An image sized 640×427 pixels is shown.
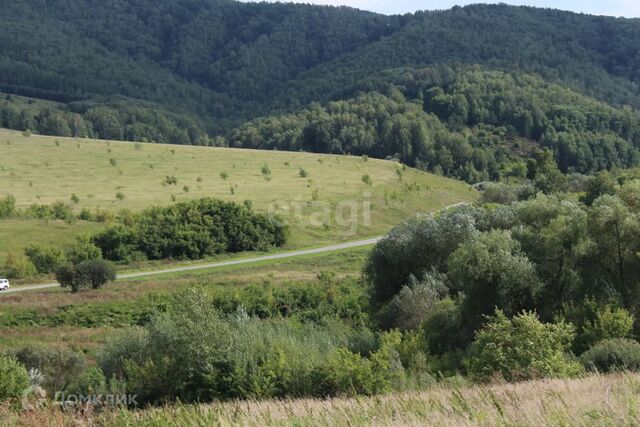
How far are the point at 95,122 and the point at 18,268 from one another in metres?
131

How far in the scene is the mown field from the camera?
64.0m

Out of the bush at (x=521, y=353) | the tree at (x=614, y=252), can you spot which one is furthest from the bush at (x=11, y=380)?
the tree at (x=614, y=252)

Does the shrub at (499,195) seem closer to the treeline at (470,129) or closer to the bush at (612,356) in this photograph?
the bush at (612,356)

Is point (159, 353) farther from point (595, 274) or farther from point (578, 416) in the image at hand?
point (595, 274)

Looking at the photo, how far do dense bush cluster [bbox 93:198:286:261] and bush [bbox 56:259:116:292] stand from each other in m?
9.36

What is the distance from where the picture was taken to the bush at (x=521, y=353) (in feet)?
54.1

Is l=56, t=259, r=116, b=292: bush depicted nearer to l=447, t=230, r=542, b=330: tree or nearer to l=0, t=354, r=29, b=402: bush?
l=447, t=230, r=542, b=330: tree

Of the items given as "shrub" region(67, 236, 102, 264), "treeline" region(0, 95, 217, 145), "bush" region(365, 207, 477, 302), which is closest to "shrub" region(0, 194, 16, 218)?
"shrub" region(67, 236, 102, 264)

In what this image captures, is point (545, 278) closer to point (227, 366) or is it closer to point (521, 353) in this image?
point (521, 353)

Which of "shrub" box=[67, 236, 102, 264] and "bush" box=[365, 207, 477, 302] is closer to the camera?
"bush" box=[365, 207, 477, 302]

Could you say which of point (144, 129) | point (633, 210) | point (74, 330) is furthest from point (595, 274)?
point (144, 129)

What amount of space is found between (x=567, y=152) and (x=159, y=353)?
144 meters

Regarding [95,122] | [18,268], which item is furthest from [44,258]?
[95,122]

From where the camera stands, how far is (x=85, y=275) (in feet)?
136
